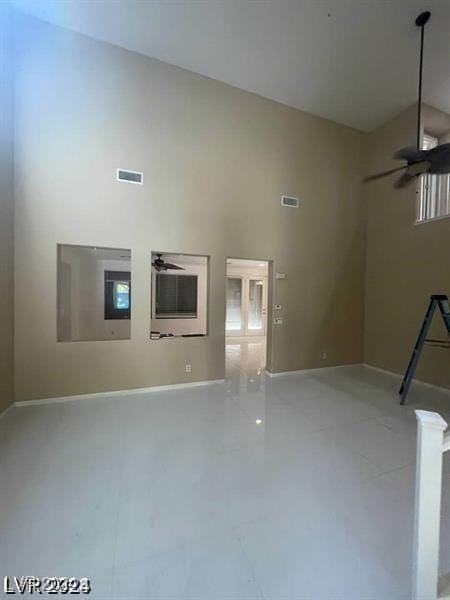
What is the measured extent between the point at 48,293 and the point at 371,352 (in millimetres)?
6091

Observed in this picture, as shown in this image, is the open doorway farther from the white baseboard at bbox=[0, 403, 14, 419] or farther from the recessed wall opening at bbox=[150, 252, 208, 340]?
the white baseboard at bbox=[0, 403, 14, 419]

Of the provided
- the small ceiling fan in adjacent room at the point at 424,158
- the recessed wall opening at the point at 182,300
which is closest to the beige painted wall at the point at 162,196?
the small ceiling fan in adjacent room at the point at 424,158

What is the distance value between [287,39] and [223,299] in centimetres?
381

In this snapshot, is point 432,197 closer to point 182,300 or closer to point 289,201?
point 289,201

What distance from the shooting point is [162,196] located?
12.5 ft

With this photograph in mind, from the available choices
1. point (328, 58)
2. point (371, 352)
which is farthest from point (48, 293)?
point (371, 352)

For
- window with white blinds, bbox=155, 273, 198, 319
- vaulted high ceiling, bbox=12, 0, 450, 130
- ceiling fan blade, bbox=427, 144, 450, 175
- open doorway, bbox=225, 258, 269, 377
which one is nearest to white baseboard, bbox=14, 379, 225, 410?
window with white blinds, bbox=155, 273, 198, 319

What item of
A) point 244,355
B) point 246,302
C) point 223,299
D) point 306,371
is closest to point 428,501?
point 223,299

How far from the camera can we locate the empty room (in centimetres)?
146

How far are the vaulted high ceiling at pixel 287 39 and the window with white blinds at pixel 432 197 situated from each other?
142cm

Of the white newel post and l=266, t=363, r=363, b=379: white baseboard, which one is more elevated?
the white newel post

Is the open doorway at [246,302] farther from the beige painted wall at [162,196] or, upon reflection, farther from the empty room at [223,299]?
the beige painted wall at [162,196]

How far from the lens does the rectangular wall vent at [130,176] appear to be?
3607 millimetres

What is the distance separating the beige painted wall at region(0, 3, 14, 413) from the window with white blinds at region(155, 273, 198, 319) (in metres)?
3.62
